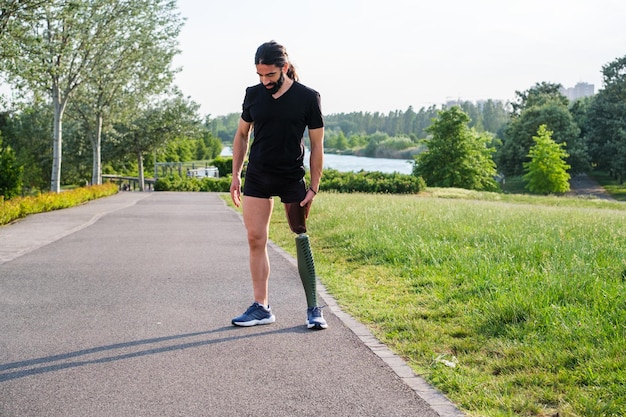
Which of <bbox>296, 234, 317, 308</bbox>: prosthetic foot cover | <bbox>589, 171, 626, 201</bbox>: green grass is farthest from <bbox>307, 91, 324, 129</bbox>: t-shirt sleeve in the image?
<bbox>589, 171, 626, 201</bbox>: green grass

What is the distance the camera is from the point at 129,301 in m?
6.04

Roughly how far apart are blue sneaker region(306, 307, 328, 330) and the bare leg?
40cm

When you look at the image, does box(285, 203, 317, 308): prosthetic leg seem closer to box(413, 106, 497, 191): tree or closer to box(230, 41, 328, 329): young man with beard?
box(230, 41, 328, 329): young man with beard

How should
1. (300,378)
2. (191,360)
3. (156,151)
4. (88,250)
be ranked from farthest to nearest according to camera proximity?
1. (156,151)
2. (88,250)
3. (191,360)
4. (300,378)

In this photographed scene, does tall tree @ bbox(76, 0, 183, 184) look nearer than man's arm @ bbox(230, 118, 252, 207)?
No

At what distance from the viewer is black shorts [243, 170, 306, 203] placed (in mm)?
4875

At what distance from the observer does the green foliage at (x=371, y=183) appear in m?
40.4

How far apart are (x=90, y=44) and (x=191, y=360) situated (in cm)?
2381

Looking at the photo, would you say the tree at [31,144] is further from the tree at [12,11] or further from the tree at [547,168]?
the tree at [547,168]

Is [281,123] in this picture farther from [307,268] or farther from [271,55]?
[307,268]

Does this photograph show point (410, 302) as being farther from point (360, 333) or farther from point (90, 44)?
point (90, 44)

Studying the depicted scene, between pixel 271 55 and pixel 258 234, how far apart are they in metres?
1.32

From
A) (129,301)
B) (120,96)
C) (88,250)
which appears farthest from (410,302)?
(120,96)

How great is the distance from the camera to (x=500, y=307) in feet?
16.1
